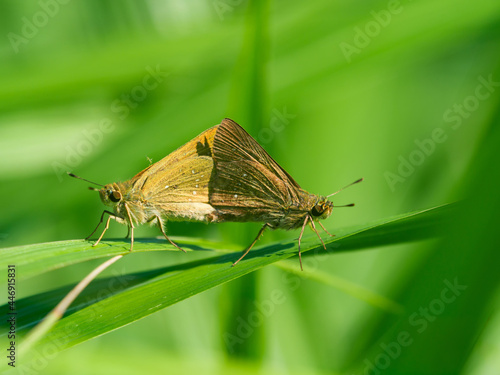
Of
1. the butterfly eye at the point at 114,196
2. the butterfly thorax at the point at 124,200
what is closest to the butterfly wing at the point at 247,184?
the butterfly thorax at the point at 124,200

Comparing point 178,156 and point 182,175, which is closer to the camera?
point 178,156

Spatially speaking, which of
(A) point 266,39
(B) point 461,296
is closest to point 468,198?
(B) point 461,296

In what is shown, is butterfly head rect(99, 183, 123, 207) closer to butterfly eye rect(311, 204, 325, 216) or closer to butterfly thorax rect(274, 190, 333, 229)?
butterfly thorax rect(274, 190, 333, 229)

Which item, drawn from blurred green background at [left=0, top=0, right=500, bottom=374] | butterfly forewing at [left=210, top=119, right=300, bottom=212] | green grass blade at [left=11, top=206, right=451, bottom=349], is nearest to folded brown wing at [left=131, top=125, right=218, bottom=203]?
butterfly forewing at [left=210, top=119, right=300, bottom=212]

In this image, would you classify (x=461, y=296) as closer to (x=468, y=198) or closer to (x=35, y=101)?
(x=468, y=198)

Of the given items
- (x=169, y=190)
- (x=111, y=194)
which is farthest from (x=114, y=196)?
(x=169, y=190)

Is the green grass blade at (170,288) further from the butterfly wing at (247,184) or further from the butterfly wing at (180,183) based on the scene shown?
the butterfly wing at (180,183)

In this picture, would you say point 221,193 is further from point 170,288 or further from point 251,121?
point 170,288
